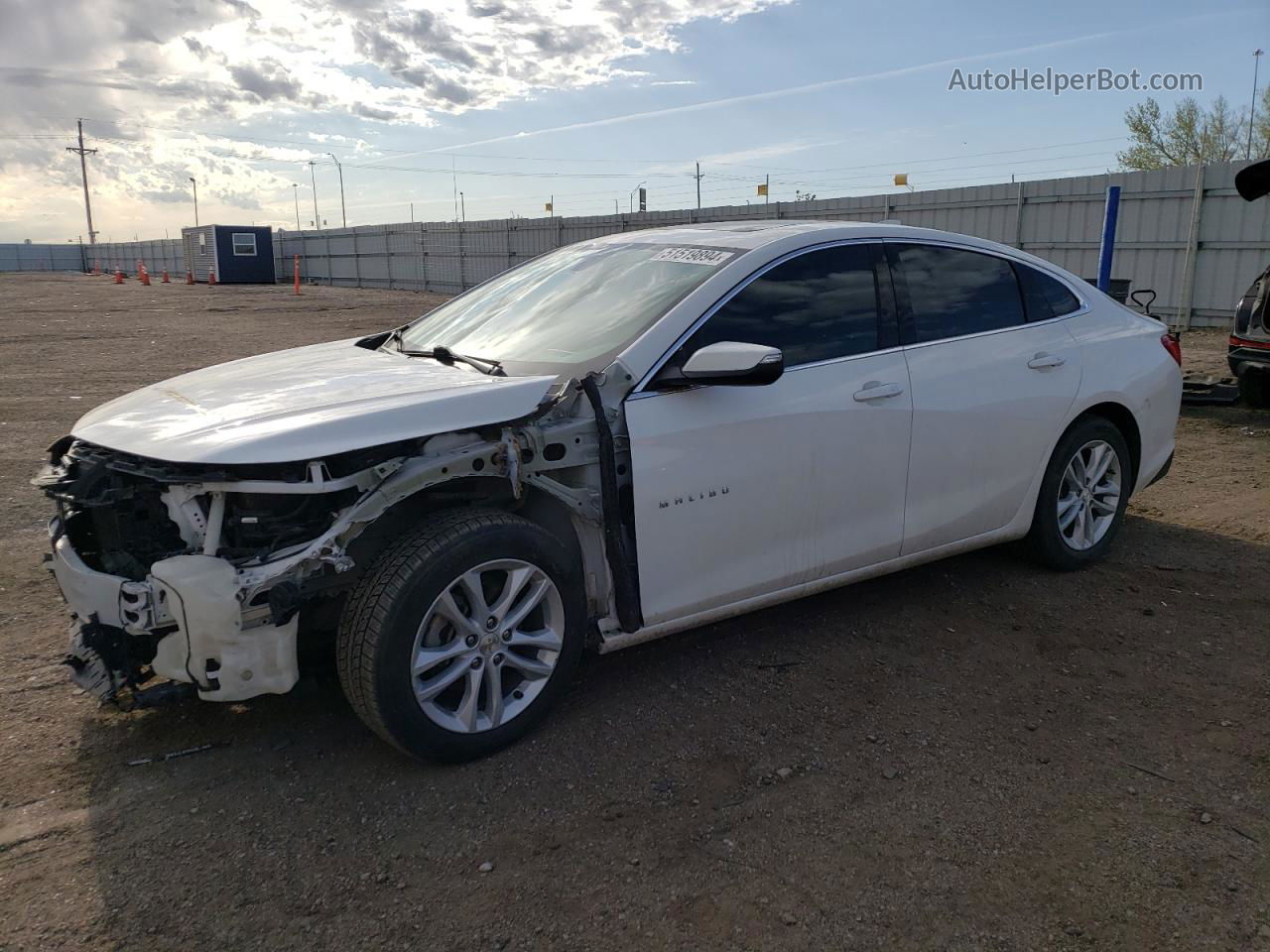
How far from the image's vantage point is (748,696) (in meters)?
3.66

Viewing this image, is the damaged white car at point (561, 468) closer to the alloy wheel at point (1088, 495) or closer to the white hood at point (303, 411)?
the white hood at point (303, 411)

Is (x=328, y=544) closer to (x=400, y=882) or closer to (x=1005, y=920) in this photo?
(x=400, y=882)

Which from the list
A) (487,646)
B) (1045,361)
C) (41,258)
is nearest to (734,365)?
(487,646)

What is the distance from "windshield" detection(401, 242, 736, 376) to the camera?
11.9ft

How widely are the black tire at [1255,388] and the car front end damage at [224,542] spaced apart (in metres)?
7.94

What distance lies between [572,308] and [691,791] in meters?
1.96

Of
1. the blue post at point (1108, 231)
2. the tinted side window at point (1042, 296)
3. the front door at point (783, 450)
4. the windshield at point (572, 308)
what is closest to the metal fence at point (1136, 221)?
the blue post at point (1108, 231)

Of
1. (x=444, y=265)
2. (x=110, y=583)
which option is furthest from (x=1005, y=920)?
(x=444, y=265)

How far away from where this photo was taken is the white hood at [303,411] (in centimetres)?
286

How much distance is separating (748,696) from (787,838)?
0.88 metres

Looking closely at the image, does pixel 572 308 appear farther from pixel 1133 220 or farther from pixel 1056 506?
pixel 1133 220

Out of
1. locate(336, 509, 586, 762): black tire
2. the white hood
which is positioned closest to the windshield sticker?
the white hood

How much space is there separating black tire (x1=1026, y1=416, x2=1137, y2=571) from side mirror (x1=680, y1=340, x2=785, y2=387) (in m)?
2.09

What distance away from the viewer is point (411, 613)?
293cm
